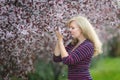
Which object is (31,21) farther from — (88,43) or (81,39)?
(88,43)

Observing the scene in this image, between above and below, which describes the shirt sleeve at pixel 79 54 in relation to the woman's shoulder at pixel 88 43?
below

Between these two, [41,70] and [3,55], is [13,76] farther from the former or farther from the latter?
[41,70]

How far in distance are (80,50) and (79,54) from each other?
56mm

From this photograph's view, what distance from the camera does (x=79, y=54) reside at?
6.96 meters

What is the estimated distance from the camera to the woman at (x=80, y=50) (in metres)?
6.93

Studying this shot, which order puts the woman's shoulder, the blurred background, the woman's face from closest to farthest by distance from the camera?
the woman's shoulder, the woman's face, the blurred background

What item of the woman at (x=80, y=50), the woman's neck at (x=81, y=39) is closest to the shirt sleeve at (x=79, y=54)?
the woman at (x=80, y=50)

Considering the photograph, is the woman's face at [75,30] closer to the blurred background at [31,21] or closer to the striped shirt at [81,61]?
the striped shirt at [81,61]

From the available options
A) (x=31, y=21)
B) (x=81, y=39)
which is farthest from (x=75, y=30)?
(x=31, y=21)

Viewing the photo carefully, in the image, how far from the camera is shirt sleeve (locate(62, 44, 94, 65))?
6885 mm

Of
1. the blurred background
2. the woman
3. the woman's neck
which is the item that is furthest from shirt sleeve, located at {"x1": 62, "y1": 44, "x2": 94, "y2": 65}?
the blurred background

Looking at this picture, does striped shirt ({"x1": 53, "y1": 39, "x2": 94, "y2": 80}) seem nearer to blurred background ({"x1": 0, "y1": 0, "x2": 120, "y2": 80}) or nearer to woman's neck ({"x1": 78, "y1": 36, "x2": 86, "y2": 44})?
woman's neck ({"x1": 78, "y1": 36, "x2": 86, "y2": 44})

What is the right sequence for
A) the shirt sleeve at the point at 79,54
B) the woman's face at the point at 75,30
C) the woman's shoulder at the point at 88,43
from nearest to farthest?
the shirt sleeve at the point at 79,54, the woman's shoulder at the point at 88,43, the woman's face at the point at 75,30

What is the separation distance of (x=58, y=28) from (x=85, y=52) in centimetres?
131
